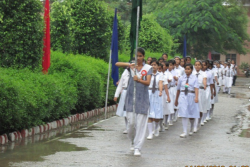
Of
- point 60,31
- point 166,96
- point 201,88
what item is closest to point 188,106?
point 166,96

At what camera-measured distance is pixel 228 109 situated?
2059 centimetres

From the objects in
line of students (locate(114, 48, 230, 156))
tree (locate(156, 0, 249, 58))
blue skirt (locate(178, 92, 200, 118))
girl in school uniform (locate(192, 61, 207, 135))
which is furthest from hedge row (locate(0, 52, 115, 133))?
tree (locate(156, 0, 249, 58))

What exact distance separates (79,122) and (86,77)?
5.66 feet

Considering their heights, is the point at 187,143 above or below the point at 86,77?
below

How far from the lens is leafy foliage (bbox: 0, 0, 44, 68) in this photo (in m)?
14.2

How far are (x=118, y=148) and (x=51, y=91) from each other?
10.9 ft

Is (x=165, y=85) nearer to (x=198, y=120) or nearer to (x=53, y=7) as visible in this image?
(x=198, y=120)

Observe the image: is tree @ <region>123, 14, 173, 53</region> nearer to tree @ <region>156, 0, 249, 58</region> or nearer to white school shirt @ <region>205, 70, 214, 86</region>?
Result: tree @ <region>156, 0, 249, 58</region>

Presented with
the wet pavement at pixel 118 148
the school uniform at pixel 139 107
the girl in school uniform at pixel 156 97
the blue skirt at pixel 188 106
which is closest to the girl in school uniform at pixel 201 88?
the wet pavement at pixel 118 148

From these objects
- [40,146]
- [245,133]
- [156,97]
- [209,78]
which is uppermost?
[209,78]

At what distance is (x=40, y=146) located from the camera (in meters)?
10.7

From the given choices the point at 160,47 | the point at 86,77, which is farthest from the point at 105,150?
the point at 160,47

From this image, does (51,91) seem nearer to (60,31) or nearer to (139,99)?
(139,99)

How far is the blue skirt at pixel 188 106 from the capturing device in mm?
13078
